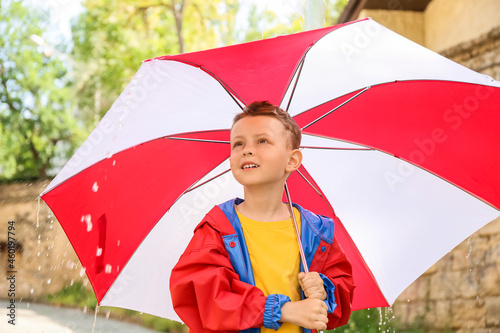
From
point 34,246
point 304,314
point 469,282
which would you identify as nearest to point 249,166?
point 304,314

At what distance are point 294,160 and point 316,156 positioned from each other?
43 cm

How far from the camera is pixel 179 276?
1.88 meters

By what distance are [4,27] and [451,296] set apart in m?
11.8

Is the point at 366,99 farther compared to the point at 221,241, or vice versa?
the point at 366,99

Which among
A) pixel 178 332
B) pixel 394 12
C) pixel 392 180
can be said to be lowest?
pixel 178 332

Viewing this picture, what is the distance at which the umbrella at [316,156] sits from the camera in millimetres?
2246

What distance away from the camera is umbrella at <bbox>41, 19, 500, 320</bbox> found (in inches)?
88.4

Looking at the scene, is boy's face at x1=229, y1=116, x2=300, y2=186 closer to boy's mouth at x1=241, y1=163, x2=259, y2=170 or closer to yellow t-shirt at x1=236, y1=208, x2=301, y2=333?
boy's mouth at x1=241, y1=163, x2=259, y2=170

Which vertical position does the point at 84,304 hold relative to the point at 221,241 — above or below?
below

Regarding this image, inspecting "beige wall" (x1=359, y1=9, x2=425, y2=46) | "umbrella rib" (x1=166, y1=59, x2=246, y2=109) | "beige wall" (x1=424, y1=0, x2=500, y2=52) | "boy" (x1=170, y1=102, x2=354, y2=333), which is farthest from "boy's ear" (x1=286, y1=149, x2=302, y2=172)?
"beige wall" (x1=359, y1=9, x2=425, y2=46)

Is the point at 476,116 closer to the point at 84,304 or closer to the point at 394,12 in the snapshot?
the point at 394,12

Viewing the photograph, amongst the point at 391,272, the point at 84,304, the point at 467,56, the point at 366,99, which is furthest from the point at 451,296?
the point at 84,304

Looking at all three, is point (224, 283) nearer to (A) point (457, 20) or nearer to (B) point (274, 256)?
(B) point (274, 256)

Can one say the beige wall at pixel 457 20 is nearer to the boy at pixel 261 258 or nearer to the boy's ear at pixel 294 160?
the boy's ear at pixel 294 160
